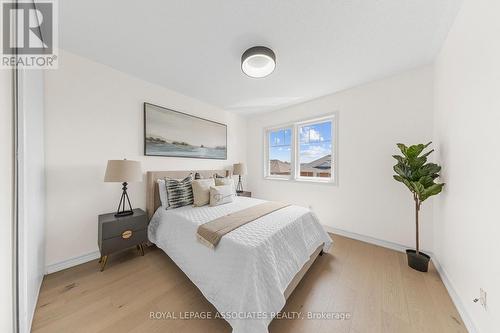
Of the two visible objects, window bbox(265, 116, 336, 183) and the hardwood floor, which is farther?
window bbox(265, 116, 336, 183)

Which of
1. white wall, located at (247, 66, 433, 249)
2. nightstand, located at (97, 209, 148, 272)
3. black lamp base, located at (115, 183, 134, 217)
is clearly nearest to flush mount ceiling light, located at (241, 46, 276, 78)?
white wall, located at (247, 66, 433, 249)

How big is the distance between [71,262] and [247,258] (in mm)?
2208

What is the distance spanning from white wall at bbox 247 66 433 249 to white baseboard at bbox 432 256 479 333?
1.44 feet

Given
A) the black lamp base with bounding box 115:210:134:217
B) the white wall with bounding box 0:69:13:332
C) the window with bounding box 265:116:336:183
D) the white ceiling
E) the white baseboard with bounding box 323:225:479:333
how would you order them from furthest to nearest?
the window with bounding box 265:116:336:183, the black lamp base with bounding box 115:210:134:217, the white ceiling, the white baseboard with bounding box 323:225:479:333, the white wall with bounding box 0:69:13:332

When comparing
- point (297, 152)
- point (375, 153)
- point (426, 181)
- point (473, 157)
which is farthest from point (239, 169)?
point (473, 157)

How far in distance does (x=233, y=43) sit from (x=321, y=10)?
0.85 m

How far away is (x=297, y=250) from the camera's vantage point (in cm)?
166

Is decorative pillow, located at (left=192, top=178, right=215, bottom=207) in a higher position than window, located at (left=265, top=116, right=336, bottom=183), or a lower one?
lower

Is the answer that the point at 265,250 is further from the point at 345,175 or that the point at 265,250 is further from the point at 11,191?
the point at 345,175

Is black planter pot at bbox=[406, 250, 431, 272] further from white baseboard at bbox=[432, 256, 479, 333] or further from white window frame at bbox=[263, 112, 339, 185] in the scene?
white window frame at bbox=[263, 112, 339, 185]

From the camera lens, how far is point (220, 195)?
2.46 meters

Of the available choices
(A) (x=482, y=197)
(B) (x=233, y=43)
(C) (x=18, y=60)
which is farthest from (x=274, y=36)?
(A) (x=482, y=197)

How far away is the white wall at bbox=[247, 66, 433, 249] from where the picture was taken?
7.26 ft

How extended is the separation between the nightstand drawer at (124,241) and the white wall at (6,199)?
89cm
